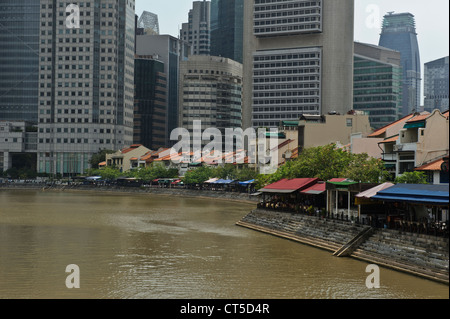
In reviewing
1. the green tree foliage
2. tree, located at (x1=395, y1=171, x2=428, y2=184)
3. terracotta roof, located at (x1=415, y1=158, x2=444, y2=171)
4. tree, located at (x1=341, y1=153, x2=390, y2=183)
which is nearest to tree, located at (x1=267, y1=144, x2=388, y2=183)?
the green tree foliage

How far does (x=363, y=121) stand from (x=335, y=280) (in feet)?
251

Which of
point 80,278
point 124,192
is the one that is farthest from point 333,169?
point 124,192

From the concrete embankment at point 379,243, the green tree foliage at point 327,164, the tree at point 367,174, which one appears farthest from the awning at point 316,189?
the tree at point 367,174

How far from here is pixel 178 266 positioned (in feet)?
144

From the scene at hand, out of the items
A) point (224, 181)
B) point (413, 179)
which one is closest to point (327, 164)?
point (413, 179)

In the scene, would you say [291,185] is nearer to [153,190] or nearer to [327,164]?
[327,164]

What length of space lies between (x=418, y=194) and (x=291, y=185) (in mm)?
28202

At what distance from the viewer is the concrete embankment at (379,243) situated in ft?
124

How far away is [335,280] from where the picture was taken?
1523 inches

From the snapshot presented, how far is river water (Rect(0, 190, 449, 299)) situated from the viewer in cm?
3538

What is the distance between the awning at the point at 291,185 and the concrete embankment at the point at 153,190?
141 feet

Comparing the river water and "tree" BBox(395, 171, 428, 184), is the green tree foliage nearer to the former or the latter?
"tree" BBox(395, 171, 428, 184)
